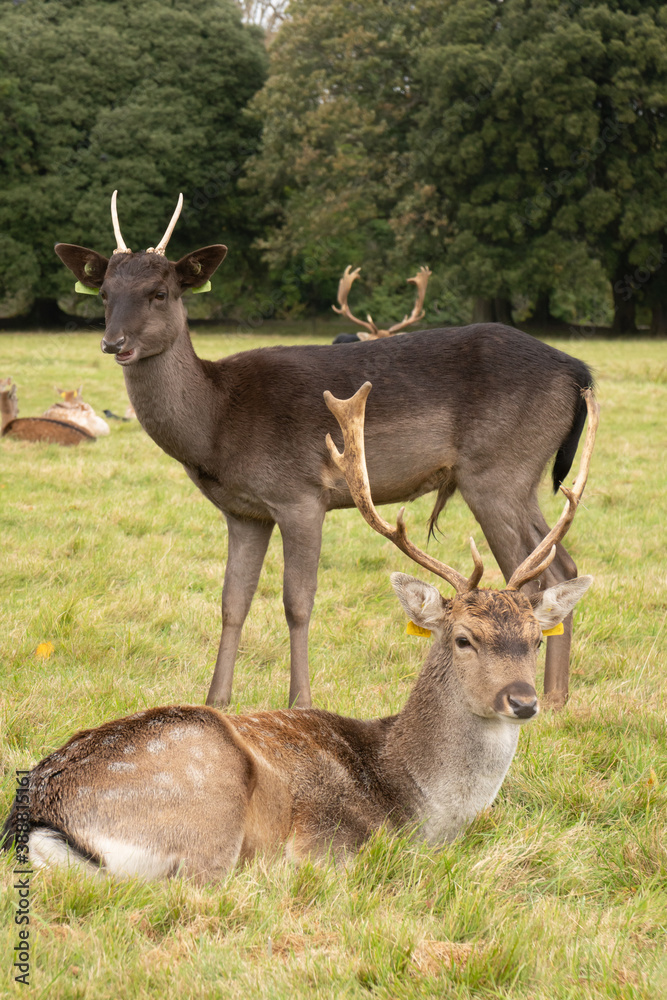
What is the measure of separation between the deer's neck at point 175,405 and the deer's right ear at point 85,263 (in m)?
0.49

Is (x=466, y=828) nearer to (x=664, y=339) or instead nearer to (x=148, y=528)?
(x=148, y=528)

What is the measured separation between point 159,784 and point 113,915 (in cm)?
34

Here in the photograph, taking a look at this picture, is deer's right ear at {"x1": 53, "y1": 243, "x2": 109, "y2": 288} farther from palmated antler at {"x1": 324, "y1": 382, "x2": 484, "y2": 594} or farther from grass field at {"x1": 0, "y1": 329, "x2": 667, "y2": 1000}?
grass field at {"x1": 0, "y1": 329, "x2": 667, "y2": 1000}

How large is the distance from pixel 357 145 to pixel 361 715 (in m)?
31.3

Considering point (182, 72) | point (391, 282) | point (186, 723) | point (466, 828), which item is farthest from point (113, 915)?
point (182, 72)

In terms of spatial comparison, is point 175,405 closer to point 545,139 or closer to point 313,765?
point 313,765

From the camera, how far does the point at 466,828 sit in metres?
3.11

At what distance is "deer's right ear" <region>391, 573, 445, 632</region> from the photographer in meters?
3.13

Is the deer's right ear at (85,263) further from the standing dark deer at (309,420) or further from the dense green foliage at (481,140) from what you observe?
the dense green foliage at (481,140)

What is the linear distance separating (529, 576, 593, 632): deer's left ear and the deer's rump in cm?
134

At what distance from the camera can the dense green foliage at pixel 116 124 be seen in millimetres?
31438

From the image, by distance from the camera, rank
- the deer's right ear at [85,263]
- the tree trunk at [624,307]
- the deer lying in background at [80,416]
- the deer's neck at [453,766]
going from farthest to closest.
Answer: the tree trunk at [624,307] → the deer lying in background at [80,416] → the deer's right ear at [85,263] → the deer's neck at [453,766]

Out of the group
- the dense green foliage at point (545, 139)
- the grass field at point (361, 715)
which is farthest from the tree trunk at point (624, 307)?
the grass field at point (361, 715)

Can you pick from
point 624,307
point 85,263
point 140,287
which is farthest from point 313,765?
point 624,307
